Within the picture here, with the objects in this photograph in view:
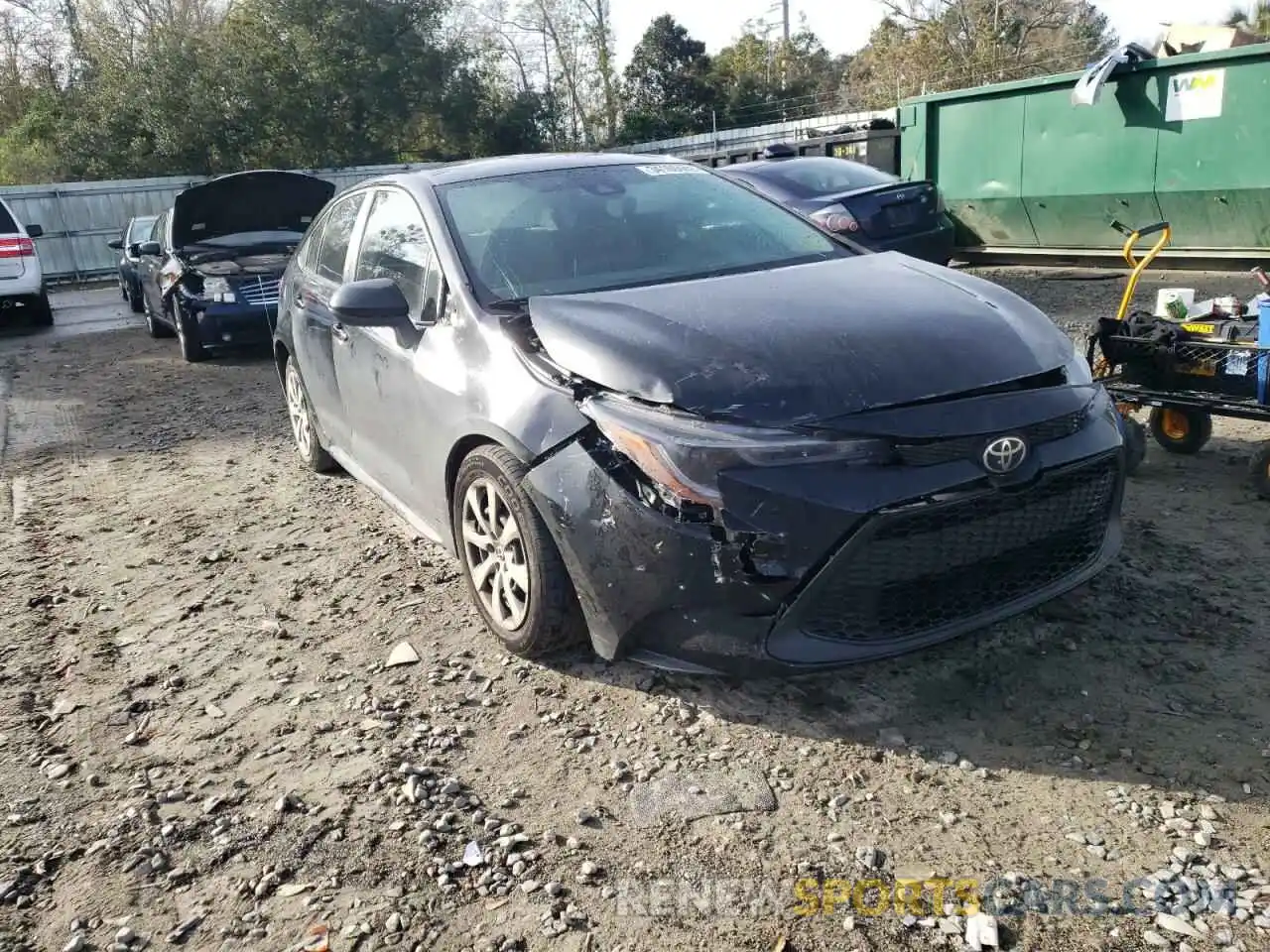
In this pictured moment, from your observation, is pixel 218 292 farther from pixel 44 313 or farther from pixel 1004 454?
pixel 1004 454

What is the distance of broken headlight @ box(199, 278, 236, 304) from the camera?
9.40 m

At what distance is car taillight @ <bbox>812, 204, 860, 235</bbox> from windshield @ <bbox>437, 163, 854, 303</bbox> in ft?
15.2

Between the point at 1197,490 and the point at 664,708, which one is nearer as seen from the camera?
the point at 664,708

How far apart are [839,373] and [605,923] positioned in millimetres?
1501

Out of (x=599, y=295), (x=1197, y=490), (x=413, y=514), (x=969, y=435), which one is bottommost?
(x=1197, y=490)

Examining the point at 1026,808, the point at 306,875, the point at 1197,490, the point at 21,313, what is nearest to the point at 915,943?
the point at 1026,808

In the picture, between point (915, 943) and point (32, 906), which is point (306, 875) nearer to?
point (32, 906)

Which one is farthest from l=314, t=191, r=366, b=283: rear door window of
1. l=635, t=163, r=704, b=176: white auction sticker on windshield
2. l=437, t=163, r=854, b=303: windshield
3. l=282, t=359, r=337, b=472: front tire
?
l=635, t=163, r=704, b=176: white auction sticker on windshield

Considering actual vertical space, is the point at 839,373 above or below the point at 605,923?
above

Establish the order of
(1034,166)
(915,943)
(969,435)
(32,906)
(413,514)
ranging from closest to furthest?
(915,943) → (32,906) → (969,435) → (413,514) → (1034,166)

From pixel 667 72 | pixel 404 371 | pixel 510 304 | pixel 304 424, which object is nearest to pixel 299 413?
pixel 304 424

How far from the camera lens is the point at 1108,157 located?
10.0m

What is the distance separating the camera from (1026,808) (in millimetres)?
2535

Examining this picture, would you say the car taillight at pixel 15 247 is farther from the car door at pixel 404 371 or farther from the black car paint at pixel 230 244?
the car door at pixel 404 371
